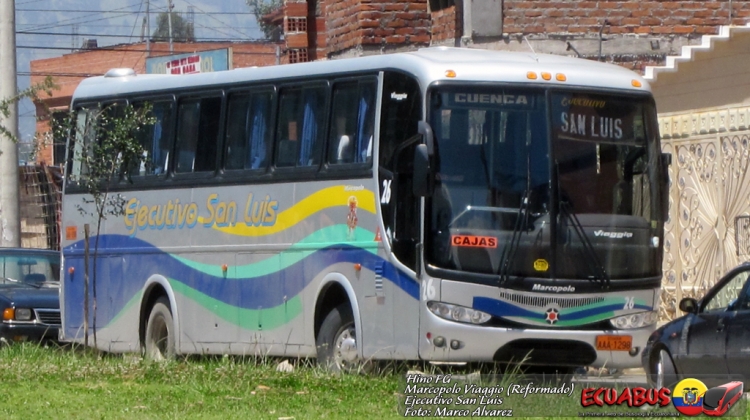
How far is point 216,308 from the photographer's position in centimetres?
1445

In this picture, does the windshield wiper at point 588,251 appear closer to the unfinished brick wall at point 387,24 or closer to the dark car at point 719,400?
the dark car at point 719,400

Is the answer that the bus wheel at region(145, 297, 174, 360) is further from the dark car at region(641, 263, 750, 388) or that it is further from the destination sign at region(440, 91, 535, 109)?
the dark car at region(641, 263, 750, 388)

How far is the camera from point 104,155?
1559cm

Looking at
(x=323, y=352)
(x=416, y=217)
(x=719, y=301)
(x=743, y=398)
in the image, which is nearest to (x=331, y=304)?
(x=323, y=352)

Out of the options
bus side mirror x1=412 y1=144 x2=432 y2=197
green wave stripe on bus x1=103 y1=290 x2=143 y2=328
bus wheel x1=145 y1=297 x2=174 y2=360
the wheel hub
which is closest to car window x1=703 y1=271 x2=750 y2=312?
bus side mirror x1=412 y1=144 x2=432 y2=197

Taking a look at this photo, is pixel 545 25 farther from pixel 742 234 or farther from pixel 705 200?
pixel 742 234

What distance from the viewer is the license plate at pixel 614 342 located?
11648 millimetres

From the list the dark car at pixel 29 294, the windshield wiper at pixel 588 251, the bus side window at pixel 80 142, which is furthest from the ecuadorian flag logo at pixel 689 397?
the dark car at pixel 29 294

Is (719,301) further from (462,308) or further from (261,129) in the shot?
(261,129)

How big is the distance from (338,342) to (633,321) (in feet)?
9.03

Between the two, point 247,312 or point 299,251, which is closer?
point 299,251

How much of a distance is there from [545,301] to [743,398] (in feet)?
7.69

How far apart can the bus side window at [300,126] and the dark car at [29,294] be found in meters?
4.83

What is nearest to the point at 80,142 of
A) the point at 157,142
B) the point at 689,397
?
the point at 157,142
